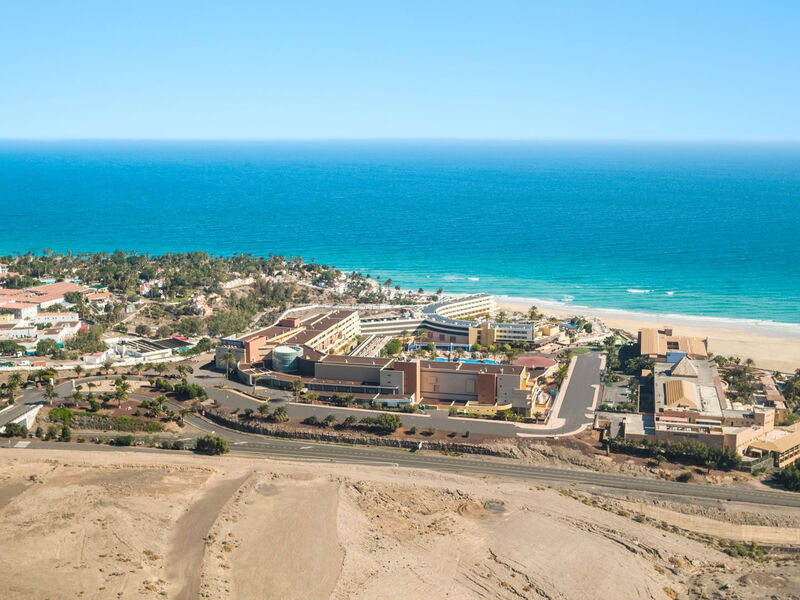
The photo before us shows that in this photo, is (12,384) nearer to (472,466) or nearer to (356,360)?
(356,360)

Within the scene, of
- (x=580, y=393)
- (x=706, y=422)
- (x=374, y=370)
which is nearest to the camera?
(x=706, y=422)

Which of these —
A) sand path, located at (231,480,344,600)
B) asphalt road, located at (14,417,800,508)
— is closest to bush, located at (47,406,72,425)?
asphalt road, located at (14,417,800,508)

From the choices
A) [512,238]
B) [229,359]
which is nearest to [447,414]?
[229,359]

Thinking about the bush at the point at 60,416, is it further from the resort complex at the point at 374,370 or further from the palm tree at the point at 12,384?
the resort complex at the point at 374,370

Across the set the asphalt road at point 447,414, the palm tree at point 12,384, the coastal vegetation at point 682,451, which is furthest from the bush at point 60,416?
the coastal vegetation at point 682,451

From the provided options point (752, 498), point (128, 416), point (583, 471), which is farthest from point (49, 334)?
point (752, 498)

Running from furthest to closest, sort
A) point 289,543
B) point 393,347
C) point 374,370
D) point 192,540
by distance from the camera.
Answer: point 393,347, point 374,370, point 192,540, point 289,543

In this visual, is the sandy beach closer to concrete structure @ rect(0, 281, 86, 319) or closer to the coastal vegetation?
the coastal vegetation
